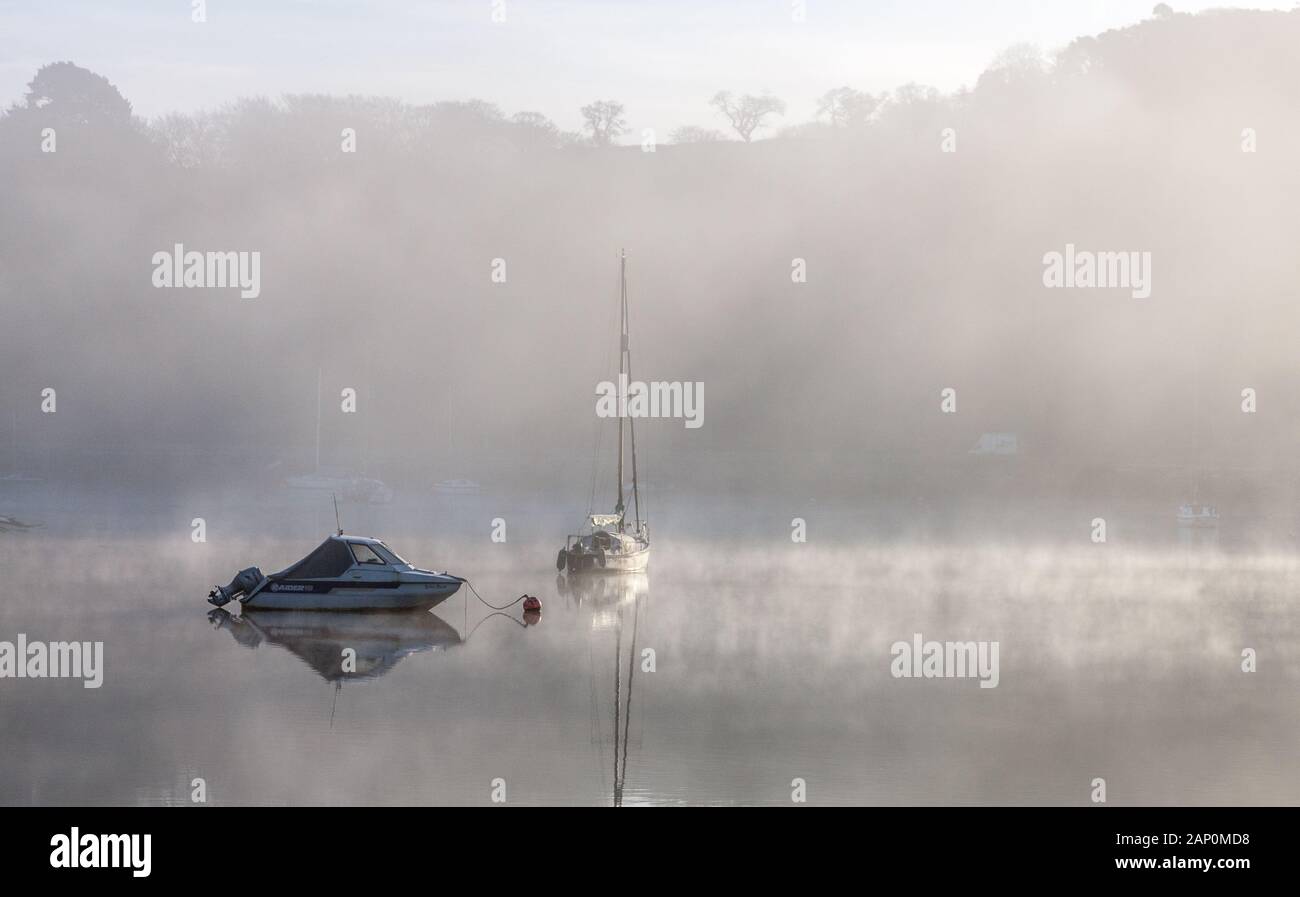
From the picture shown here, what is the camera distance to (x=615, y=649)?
38.2 meters

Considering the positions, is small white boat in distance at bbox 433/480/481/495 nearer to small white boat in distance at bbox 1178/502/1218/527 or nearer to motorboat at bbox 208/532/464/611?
small white boat in distance at bbox 1178/502/1218/527

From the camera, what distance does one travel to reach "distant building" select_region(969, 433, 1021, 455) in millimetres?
133500

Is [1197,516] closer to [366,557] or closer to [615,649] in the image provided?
[615,649]

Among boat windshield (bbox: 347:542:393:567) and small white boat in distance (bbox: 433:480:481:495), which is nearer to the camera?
boat windshield (bbox: 347:542:393:567)

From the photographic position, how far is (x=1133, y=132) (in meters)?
165

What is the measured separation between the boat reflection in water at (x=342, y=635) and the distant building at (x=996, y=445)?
97235mm

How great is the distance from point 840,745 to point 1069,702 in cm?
726

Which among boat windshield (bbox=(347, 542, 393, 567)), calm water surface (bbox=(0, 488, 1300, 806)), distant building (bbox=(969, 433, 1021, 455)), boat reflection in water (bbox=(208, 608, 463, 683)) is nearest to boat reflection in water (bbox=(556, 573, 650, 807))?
calm water surface (bbox=(0, 488, 1300, 806))

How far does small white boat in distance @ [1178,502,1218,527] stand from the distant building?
46034 mm
